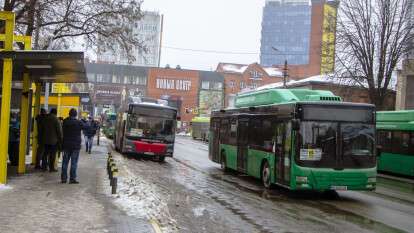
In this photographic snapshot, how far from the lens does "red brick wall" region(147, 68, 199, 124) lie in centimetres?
12462

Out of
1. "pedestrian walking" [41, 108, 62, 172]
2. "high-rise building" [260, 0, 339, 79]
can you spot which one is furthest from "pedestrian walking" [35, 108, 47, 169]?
"high-rise building" [260, 0, 339, 79]

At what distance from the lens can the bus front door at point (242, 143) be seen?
2056 cm

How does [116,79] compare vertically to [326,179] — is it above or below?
above

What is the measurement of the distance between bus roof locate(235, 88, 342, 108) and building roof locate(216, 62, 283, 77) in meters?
108

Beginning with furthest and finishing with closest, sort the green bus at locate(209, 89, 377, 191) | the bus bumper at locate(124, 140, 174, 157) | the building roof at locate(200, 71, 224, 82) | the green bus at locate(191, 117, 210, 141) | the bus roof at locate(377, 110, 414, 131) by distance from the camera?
the building roof at locate(200, 71, 224, 82), the green bus at locate(191, 117, 210, 141), the bus bumper at locate(124, 140, 174, 157), the bus roof at locate(377, 110, 414, 131), the green bus at locate(209, 89, 377, 191)

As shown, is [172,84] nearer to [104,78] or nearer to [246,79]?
[104,78]

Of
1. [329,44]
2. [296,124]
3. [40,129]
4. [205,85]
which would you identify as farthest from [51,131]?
[205,85]

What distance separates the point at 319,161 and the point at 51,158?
25.9ft

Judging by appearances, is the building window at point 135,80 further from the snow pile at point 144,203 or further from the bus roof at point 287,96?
the snow pile at point 144,203

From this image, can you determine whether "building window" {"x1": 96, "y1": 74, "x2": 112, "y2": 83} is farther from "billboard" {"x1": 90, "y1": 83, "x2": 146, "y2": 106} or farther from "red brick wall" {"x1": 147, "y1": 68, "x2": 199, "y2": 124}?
"red brick wall" {"x1": 147, "y1": 68, "x2": 199, "y2": 124}

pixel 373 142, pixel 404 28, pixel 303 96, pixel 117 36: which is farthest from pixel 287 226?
pixel 404 28

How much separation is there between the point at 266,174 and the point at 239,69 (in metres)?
115

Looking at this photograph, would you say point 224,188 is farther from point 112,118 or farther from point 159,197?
point 112,118

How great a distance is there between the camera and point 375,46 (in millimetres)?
41625
